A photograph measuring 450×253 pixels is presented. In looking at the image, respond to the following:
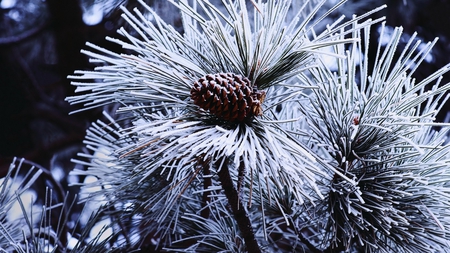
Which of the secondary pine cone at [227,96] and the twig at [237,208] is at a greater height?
the secondary pine cone at [227,96]

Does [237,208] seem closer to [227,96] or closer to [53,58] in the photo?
[227,96]

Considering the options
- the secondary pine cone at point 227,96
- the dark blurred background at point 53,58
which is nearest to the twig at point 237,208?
the secondary pine cone at point 227,96

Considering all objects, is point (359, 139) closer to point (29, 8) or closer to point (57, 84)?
point (57, 84)

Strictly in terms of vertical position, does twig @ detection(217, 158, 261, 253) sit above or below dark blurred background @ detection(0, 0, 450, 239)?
below

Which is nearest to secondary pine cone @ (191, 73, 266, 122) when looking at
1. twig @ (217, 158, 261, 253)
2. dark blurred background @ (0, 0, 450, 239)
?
twig @ (217, 158, 261, 253)

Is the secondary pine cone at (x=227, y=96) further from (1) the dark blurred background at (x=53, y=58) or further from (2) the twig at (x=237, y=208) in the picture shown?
(1) the dark blurred background at (x=53, y=58)

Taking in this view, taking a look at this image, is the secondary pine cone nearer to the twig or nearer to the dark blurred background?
the twig
